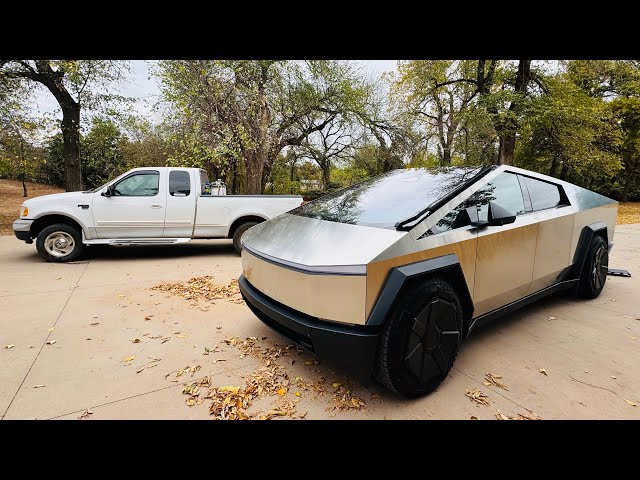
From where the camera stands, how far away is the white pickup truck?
232 inches

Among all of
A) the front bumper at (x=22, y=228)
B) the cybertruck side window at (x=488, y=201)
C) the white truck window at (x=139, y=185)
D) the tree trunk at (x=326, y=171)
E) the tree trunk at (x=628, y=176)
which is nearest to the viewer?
the cybertruck side window at (x=488, y=201)

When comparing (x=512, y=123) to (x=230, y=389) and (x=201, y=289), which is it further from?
(x=230, y=389)

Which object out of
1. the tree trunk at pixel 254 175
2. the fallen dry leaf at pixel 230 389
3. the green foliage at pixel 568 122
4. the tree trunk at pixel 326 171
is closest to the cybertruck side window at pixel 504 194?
the fallen dry leaf at pixel 230 389

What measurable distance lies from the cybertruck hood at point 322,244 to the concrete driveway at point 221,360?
3.10ft

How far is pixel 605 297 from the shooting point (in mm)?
4359

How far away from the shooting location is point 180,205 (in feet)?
21.0

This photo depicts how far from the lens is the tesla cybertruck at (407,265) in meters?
1.98

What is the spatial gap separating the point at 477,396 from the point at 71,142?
13292mm

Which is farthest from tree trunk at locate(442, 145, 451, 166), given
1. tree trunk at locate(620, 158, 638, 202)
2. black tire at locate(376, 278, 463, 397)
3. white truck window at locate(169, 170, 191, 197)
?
black tire at locate(376, 278, 463, 397)

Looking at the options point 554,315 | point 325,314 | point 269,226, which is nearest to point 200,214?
point 269,226

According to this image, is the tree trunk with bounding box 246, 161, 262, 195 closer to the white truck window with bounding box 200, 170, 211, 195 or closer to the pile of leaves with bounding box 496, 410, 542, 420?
the white truck window with bounding box 200, 170, 211, 195

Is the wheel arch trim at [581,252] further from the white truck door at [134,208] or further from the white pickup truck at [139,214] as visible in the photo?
the white truck door at [134,208]

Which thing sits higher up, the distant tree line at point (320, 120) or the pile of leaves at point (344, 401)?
the distant tree line at point (320, 120)
